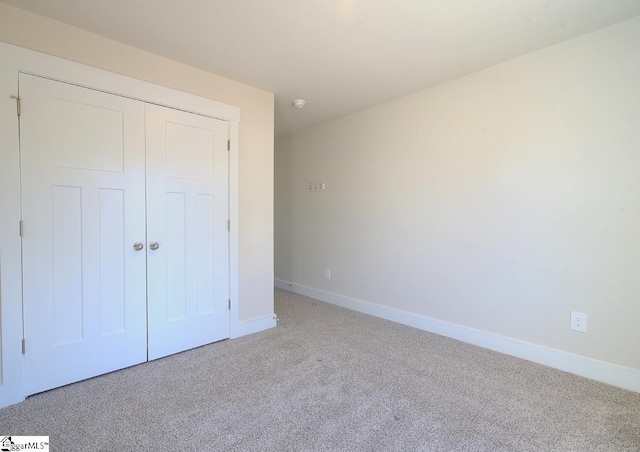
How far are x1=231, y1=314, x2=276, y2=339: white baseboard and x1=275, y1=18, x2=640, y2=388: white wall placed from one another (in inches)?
43.8

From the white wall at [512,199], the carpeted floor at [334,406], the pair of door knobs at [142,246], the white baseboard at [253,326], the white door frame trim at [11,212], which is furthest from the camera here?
the white baseboard at [253,326]

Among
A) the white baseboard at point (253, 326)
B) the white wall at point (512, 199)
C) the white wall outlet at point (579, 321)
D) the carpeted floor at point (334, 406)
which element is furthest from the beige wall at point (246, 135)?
the white wall outlet at point (579, 321)

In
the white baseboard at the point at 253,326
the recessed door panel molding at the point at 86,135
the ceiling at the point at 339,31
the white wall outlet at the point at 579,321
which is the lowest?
the white baseboard at the point at 253,326

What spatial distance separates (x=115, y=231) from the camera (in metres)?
2.17

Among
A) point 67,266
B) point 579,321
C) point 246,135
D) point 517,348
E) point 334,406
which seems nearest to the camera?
point 334,406

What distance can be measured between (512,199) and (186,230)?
270 centimetres

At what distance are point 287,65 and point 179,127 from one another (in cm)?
103

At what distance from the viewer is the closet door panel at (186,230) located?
2.35m

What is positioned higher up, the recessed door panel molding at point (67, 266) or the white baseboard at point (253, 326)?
the recessed door panel molding at point (67, 266)

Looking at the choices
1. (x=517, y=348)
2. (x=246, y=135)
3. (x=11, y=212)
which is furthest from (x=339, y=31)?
(x=517, y=348)

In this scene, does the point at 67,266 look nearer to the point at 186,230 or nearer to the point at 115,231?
the point at 115,231

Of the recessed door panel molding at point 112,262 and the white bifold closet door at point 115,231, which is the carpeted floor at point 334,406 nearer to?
the white bifold closet door at point 115,231

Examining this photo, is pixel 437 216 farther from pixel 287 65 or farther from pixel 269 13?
pixel 269 13

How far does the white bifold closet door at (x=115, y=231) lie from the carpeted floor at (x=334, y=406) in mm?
229
